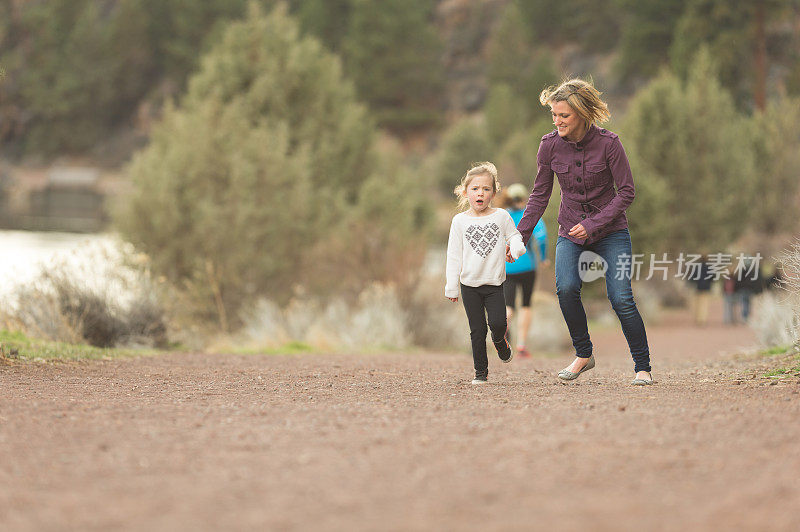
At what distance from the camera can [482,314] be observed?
22.1 feet

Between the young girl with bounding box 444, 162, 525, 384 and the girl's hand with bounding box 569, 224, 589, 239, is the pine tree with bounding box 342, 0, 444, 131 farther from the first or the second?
the girl's hand with bounding box 569, 224, 589, 239

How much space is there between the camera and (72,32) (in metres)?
81.8

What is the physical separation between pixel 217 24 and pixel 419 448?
68.5 metres

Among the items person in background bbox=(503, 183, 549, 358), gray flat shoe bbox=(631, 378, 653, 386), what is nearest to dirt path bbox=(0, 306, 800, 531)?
gray flat shoe bbox=(631, 378, 653, 386)

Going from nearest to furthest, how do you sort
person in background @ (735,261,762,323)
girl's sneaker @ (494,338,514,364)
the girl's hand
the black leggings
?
the girl's hand, the black leggings, girl's sneaker @ (494,338,514,364), person in background @ (735,261,762,323)

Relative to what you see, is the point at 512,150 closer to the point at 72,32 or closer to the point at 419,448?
the point at 419,448

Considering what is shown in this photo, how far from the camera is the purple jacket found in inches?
252

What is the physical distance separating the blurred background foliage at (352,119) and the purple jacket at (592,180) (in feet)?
18.6

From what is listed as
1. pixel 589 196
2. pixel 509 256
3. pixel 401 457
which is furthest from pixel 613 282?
pixel 401 457

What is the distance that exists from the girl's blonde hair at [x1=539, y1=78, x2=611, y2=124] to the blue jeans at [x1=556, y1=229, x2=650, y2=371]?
799mm

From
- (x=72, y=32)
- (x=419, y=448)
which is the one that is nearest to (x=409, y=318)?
(x=419, y=448)

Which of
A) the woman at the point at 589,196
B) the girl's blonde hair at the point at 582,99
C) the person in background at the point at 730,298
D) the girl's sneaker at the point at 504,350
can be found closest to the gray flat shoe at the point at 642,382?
the woman at the point at 589,196

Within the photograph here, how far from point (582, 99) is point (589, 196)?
2.12ft

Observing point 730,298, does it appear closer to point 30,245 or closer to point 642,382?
point 642,382
